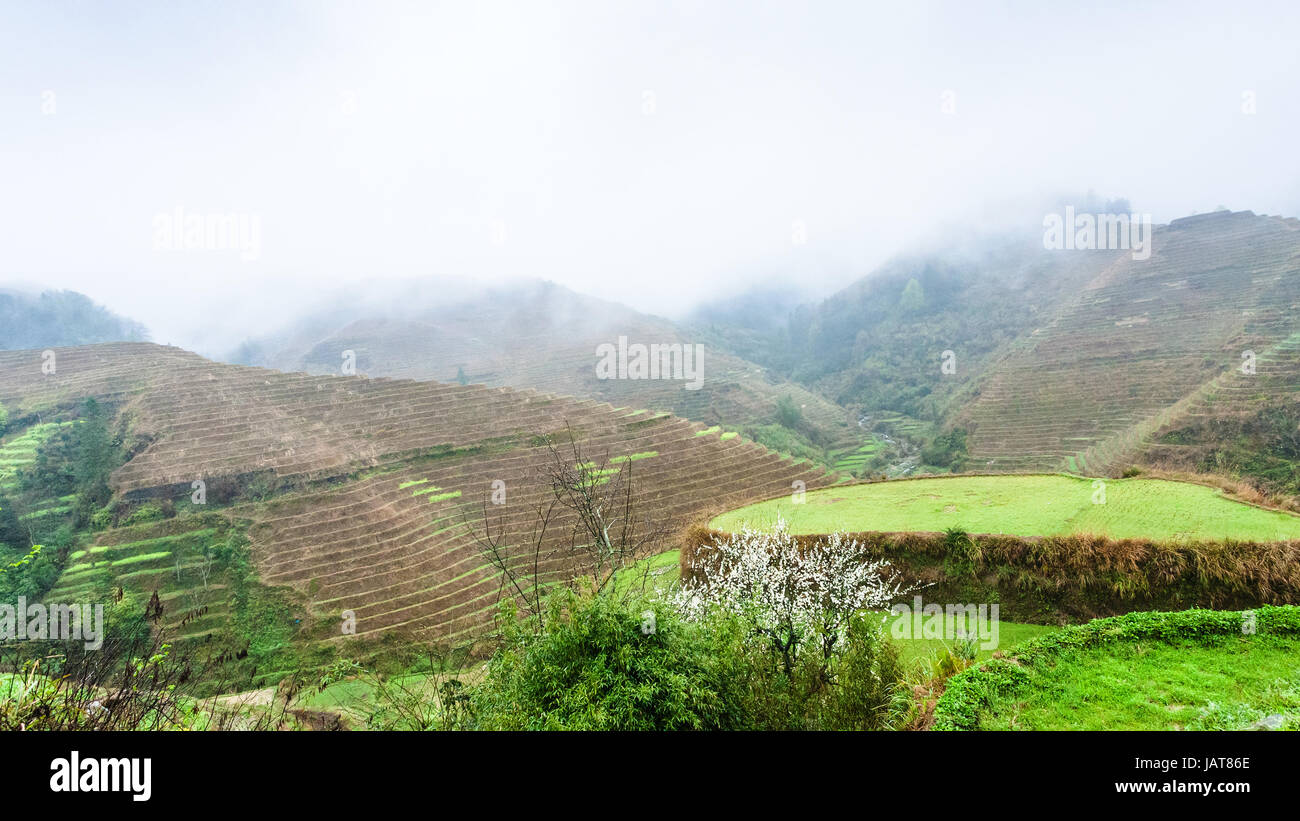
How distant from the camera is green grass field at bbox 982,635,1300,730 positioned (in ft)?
18.8

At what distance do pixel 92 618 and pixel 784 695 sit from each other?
104ft

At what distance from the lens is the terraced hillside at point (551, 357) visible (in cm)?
8044

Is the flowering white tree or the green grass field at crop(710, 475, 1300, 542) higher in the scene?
the green grass field at crop(710, 475, 1300, 542)

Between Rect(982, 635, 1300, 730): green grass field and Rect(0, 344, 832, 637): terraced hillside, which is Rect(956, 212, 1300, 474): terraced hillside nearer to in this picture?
Rect(0, 344, 832, 637): terraced hillside

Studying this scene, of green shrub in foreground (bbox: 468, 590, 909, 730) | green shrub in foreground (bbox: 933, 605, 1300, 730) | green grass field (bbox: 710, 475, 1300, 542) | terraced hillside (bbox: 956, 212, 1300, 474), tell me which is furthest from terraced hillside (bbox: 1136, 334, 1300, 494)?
green shrub in foreground (bbox: 468, 590, 909, 730)

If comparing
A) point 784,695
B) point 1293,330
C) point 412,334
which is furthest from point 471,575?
point 412,334

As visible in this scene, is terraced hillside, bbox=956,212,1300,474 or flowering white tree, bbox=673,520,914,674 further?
terraced hillside, bbox=956,212,1300,474

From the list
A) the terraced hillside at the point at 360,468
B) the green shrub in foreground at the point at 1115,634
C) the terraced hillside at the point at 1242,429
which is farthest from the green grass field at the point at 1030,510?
the terraced hillside at the point at 1242,429

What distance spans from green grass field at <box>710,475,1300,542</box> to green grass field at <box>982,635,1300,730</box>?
15.8ft

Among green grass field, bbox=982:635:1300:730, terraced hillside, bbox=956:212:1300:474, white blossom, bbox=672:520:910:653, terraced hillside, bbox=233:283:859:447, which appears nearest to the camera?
green grass field, bbox=982:635:1300:730

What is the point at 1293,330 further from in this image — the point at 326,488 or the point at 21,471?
the point at 21,471

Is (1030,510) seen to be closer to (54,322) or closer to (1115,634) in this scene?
(1115,634)
